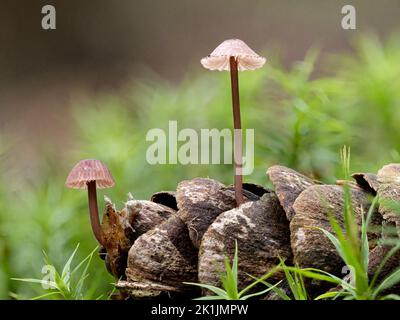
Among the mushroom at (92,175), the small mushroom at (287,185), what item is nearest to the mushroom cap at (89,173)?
the mushroom at (92,175)

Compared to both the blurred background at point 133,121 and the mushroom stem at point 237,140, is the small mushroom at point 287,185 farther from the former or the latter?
the blurred background at point 133,121

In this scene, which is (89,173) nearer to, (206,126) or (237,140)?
(237,140)

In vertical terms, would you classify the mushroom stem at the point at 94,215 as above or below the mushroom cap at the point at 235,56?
below

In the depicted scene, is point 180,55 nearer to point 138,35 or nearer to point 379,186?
point 138,35

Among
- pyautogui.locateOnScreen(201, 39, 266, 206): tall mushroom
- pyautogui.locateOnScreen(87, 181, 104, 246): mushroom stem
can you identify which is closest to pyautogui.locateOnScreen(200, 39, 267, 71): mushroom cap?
pyautogui.locateOnScreen(201, 39, 266, 206): tall mushroom

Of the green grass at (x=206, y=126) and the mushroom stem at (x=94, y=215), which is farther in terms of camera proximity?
the green grass at (x=206, y=126)

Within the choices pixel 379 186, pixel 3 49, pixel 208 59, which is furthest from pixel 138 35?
pixel 379 186
